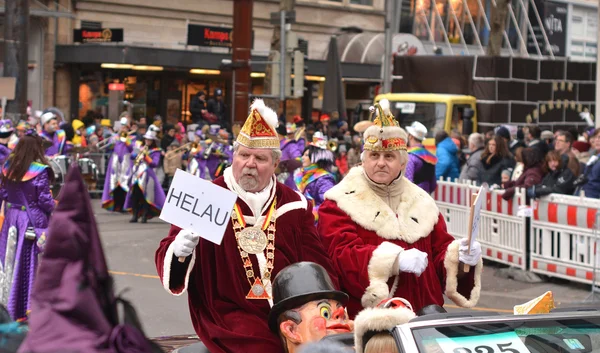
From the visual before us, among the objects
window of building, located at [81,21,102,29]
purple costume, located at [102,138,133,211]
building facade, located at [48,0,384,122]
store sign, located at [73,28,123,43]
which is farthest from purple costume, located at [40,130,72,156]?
window of building, located at [81,21,102,29]

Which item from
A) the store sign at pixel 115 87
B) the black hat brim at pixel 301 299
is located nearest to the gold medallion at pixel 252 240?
the black hat brim at pixel 301 299

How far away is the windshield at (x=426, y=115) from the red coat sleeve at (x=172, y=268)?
54.2 ft

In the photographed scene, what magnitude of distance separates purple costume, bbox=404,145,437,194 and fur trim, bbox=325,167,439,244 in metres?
5.51

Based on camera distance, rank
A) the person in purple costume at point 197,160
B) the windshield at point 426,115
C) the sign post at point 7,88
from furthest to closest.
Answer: the windshield at point 426,115
the person in purple costume at point 197,160
the sign post at point 7,88

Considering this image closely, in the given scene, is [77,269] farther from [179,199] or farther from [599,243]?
[599,243]

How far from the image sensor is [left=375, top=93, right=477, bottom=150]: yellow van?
20.9 m

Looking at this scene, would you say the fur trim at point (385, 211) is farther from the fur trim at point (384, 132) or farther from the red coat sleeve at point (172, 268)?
the red coat sleeve at point (172, 268)

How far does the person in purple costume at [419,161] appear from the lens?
37.4 feet

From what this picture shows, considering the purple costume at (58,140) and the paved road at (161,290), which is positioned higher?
the purple costume at (58,140)

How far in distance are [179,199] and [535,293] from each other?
7.89 metres

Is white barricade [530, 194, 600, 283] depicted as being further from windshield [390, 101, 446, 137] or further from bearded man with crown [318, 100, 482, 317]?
windshield [390, 101, 446, 137]

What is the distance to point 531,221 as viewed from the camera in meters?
12.4

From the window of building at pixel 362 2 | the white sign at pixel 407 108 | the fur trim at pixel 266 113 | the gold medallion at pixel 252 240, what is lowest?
the gold medallion at pixel 252 240

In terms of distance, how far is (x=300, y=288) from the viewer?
4.50m
